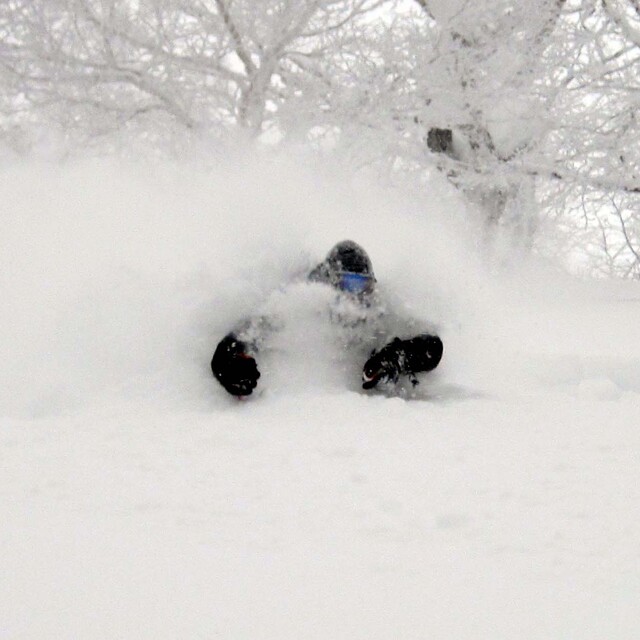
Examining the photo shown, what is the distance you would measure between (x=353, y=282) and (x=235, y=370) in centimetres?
102

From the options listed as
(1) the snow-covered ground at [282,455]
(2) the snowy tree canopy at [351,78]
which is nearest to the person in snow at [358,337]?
(1) the snow-covered ground at [282,455]

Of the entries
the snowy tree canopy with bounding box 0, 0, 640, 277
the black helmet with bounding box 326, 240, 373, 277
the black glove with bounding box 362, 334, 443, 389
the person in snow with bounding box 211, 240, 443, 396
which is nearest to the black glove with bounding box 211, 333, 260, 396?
the person in snow with bounding box 211, 240, 443, 396

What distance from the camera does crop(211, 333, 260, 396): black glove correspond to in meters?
4.00

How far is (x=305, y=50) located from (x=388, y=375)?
21.8 feet

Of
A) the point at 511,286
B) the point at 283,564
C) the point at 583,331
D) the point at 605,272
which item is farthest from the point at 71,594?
the point at 605,272

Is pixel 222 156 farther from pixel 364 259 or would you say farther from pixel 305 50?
pixel 364 259

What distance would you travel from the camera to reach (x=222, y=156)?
8.95 meters

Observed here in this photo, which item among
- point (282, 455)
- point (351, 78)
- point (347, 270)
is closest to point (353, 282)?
point (347, 270)

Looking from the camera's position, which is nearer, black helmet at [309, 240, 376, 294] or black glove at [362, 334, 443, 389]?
black glove at [362, 334, 443, 389]

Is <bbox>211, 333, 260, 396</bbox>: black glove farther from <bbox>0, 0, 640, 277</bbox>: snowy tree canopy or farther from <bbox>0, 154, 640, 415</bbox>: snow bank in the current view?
<bbox>0, 0, 640, 277</bbox>: snowy tree canopy

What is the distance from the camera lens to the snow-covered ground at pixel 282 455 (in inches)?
72.7

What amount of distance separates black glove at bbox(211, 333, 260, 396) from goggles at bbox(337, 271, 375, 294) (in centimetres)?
83

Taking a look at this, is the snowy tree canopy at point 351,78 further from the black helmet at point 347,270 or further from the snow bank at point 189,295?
the black helmet at point 347,270

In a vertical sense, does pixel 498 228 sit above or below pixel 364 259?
above
